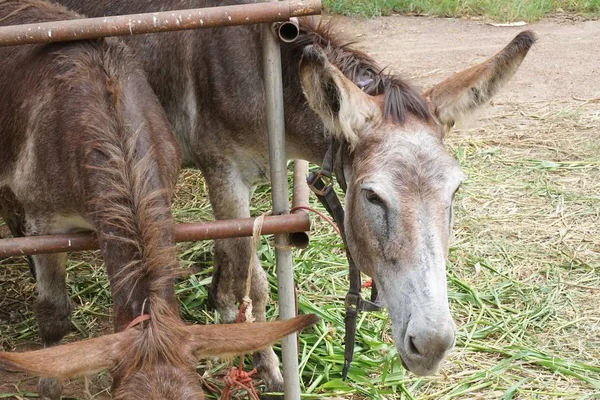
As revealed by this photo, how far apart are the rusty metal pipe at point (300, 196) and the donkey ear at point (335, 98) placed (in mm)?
383

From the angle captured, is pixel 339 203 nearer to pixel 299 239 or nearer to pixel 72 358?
pixel 299 239

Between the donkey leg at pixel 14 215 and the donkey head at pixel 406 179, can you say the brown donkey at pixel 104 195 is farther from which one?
the donkey head at pixel 406 179

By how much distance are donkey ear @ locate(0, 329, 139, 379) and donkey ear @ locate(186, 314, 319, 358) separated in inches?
7.8

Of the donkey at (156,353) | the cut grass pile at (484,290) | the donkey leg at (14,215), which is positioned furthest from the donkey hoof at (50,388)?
the donkey at (156,353)

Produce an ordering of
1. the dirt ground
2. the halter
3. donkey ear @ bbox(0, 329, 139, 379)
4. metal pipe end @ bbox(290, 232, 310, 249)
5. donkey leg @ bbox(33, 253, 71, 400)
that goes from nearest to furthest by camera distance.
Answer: donkey ear @ bbox(0, 329, 139, 379)
metal pipe end @ bbox(290, 232, 310, 249)
the halter
donkey leg @ bbox(33, 253, 71, 400)
the dirt ground

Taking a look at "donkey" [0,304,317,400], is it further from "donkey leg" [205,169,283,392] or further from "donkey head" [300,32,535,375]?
"donkey leg" [205,169,283,392]

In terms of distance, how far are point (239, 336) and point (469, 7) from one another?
27.6 ft

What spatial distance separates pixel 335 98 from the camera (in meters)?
3.14

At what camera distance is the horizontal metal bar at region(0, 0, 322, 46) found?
112 inches

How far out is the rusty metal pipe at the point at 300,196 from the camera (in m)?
3.18

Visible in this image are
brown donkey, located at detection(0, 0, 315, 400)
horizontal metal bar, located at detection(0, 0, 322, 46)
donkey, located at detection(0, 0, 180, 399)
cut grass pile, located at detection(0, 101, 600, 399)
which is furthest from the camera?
cut grass pile, located at detection(0, 101, 600, 399)

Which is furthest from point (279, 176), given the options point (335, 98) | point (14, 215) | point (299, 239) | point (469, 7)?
point (469, 7)

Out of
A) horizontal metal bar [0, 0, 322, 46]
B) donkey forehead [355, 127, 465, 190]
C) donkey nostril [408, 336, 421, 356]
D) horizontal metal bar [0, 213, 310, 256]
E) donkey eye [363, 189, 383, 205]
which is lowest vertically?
donkey nostril [408, 336, 421, 356]

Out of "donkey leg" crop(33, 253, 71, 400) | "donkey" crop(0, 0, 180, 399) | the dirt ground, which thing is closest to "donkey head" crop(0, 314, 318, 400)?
"donkey" crop(0, 0, 180, 399)
